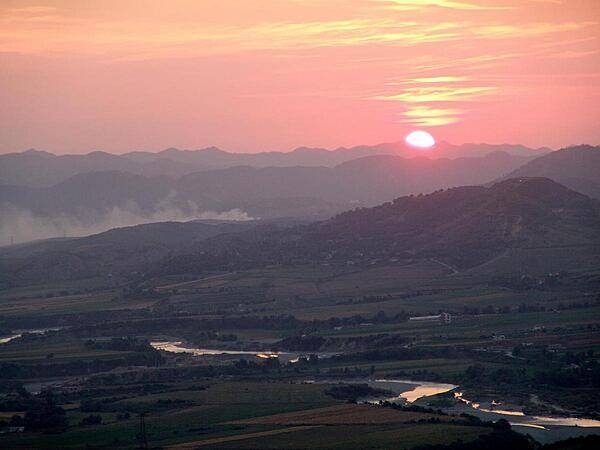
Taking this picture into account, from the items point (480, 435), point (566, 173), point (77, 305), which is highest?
point (566, 173)

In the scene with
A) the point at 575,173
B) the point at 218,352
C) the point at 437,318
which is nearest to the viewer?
the point at 218,352

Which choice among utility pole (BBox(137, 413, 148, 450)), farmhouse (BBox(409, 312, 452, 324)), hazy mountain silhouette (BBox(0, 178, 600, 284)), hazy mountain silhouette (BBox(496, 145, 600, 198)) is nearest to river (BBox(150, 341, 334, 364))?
farmhouse (BBox(409, 312, 452, 324))

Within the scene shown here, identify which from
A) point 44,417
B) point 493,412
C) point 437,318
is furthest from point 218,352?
point 493,412

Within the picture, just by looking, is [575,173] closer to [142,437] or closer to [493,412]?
[493,412]

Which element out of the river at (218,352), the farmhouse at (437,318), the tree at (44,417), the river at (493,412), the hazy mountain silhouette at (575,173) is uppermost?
the hazy mountain silhouette at (575,173)

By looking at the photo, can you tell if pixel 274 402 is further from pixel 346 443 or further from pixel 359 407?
pixel 346 443

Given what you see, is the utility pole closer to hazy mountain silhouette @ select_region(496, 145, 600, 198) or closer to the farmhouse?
the farmhouse

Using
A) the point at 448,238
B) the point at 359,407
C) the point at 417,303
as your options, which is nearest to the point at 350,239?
the point at 448,238

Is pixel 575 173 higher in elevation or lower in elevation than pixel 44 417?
higher

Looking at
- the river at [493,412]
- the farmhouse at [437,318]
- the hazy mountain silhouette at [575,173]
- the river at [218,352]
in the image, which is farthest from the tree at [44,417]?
the hazy mountain silhouette at [575,173]

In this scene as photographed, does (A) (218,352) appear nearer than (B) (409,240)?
Yes

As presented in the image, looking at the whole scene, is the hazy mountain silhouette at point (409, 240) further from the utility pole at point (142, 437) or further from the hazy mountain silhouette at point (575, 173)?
the utility pole at point (142, 437)
